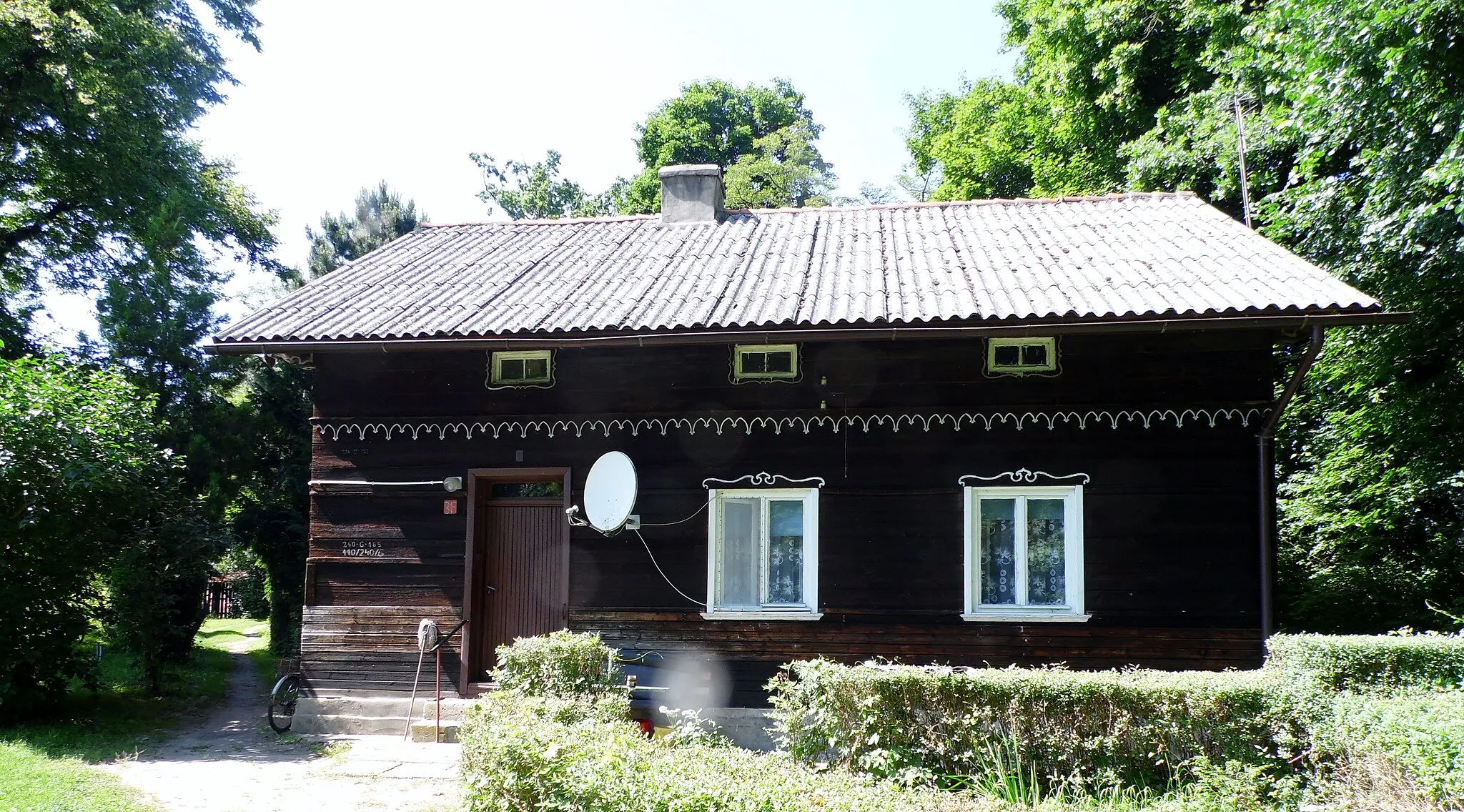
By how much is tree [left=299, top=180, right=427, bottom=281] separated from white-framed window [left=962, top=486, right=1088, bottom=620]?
55.5 feet

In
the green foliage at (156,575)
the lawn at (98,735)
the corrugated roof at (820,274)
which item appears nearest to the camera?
the lawn at (98,735)

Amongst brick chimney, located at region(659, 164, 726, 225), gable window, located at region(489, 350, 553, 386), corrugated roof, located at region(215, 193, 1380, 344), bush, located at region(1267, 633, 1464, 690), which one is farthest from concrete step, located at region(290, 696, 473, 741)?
bush, located at region(1267, 633, 1464, 690)

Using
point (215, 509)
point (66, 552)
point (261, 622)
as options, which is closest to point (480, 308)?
point (66, 552)

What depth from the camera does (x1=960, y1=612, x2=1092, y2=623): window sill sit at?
396 inches

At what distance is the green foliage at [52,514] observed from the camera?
10906mm

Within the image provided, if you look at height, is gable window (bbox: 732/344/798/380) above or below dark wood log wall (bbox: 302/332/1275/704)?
above

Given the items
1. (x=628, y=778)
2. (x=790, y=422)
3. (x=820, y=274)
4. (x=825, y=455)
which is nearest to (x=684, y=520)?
(x=790, y=422)

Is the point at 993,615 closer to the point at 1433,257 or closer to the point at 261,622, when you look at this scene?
the point at 1433,257

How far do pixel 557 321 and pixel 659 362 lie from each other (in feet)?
3.83

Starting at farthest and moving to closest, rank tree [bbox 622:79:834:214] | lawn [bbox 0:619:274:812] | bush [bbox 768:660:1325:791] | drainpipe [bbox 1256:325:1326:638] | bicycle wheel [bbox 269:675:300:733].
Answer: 1. tree [bbox 622:79:834:214]
2. bicycle wheel [bbox 269:675:300:733]
3. drainpipe [bbox 1256:325:1326:638]
4. lawn [bbox 0:619:274:812]
5. bush [bbox 768:660:1325:791]

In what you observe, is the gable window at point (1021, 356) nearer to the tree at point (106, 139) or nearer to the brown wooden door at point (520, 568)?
the brown wooden door at point (520, 568)

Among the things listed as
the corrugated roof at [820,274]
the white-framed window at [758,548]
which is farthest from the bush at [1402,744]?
the white-framed window at [758,548]

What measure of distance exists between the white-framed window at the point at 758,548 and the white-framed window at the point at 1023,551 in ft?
5.36

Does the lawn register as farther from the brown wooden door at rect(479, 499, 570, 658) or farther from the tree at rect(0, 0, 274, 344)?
the tree at rect(0, 0, 274, 344)
